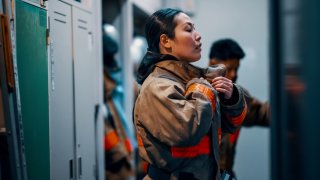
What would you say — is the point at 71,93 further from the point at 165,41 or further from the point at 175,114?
the point at 175,114

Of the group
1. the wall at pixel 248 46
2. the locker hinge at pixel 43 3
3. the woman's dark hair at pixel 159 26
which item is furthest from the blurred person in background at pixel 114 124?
the woman's dark hair at pixel 159 26

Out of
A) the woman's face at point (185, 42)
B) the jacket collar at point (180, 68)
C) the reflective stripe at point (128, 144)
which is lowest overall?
the reflective stripe at point (128, 144)

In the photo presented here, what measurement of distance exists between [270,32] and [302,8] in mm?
212

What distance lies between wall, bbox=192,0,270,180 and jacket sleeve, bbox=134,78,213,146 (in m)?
2.58

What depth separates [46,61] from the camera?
199 centimetres

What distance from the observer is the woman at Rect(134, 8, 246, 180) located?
1.63 meters

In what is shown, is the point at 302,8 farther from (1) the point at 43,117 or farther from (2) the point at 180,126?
(1) the point at 43,117

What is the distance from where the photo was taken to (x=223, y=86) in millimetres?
1818

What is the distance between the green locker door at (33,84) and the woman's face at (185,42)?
23.4 inches

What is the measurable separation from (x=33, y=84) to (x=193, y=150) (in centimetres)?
75

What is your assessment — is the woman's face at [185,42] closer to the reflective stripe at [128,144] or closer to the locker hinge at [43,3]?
the locker hinge at [43,3]

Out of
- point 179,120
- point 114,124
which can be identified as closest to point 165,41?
point 179,120

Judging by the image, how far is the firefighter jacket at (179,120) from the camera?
1.63 m

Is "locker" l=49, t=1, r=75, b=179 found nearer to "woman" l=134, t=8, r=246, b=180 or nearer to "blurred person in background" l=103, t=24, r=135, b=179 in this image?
"woman" l=134, t=8, r=246, b=180
